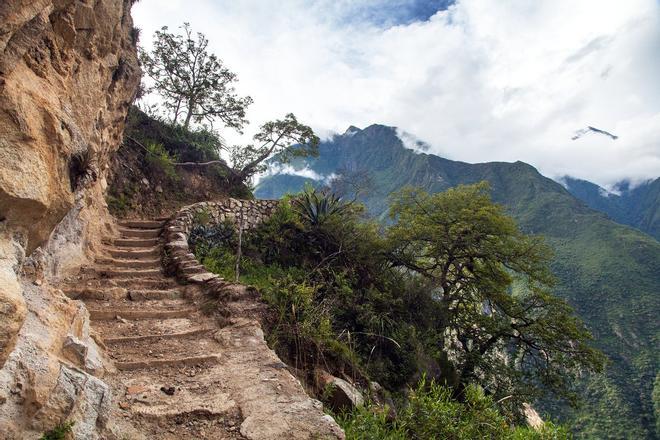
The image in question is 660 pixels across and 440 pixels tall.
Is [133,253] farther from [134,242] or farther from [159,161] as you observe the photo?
[159,161]

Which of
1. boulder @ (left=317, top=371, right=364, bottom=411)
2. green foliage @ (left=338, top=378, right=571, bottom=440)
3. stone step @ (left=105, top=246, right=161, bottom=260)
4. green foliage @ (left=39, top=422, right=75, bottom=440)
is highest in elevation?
green foliage @ (left=39, top=422, right=75, bottom=440)

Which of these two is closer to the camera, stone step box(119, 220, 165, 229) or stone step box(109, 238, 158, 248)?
stone step box(109, 238, 158, 248)

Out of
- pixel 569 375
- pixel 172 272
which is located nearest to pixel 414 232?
pixel 569 375

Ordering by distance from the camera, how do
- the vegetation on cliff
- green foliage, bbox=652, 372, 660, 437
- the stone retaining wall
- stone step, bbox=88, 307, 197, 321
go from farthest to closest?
green foliage, bbox=652, 372, 660, 437 → the vegetation on cliff → the stone retaining wall → stone step, bbox=88, 307, 197, 321

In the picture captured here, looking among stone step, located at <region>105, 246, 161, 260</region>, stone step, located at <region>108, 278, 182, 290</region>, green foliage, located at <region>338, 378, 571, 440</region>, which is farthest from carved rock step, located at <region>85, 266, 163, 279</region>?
green foliage, located at <region>338, 378, 571, 440</region>

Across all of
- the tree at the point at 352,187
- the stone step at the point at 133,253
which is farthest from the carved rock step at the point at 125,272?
the tree at the point at 352,187

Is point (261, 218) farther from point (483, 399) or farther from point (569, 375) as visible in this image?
point (569, 375)

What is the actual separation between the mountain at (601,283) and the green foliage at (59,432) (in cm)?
618

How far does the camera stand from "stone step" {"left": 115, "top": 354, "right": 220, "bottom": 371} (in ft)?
10.9

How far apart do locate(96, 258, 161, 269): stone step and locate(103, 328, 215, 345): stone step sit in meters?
2.83

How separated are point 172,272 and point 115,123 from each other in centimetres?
392

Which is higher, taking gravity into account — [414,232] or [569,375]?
[414,232]

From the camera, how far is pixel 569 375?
31.8 ft

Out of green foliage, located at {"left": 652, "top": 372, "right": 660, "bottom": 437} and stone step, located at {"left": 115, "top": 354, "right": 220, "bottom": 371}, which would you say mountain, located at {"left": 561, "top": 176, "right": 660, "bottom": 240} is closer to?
green foliage, located at {"left": 652, "top": 372, "right": 660, "bottom": 437}
